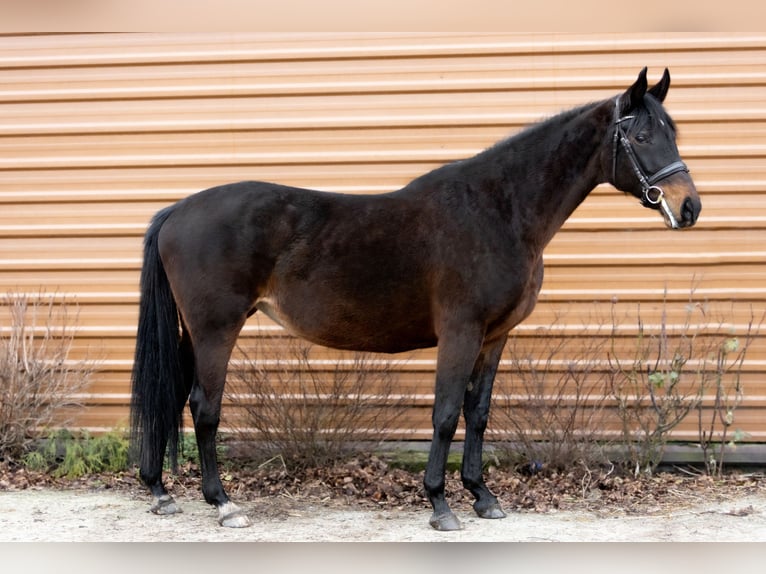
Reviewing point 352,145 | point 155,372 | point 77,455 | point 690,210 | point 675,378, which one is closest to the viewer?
point 690,210

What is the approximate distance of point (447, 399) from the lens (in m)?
4.57

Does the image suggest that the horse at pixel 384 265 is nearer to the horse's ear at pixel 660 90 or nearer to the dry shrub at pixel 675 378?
the horse's ear at pixel 660 90

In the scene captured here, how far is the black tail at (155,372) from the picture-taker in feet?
15.6

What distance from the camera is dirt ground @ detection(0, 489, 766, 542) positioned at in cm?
439

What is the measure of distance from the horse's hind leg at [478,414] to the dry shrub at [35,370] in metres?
2.98

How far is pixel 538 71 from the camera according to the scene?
599 centimetres

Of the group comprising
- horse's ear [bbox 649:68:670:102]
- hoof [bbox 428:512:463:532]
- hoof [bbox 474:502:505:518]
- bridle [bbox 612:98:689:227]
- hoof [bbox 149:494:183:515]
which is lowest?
hoof [bbox 149:494:183:515]

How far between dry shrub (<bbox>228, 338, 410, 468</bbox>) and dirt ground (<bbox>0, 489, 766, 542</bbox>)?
0.49 metres

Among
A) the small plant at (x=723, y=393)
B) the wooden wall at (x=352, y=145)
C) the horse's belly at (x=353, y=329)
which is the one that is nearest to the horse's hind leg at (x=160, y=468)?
the horse's belly at (x=353, y=329)

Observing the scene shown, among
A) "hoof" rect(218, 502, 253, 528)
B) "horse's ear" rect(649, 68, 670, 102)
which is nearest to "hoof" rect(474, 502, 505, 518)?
"hoof" rect(218, 502, 253, 528)

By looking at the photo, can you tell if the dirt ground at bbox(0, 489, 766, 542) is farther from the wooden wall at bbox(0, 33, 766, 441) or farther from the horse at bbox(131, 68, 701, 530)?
the wooden wall at bbox(0, 33, 766, 441)

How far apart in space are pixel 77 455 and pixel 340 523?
2.35 metres

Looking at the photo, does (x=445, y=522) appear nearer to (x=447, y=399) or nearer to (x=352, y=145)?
(x=447, y=399)

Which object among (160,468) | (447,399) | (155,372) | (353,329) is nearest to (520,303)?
(447,399)
